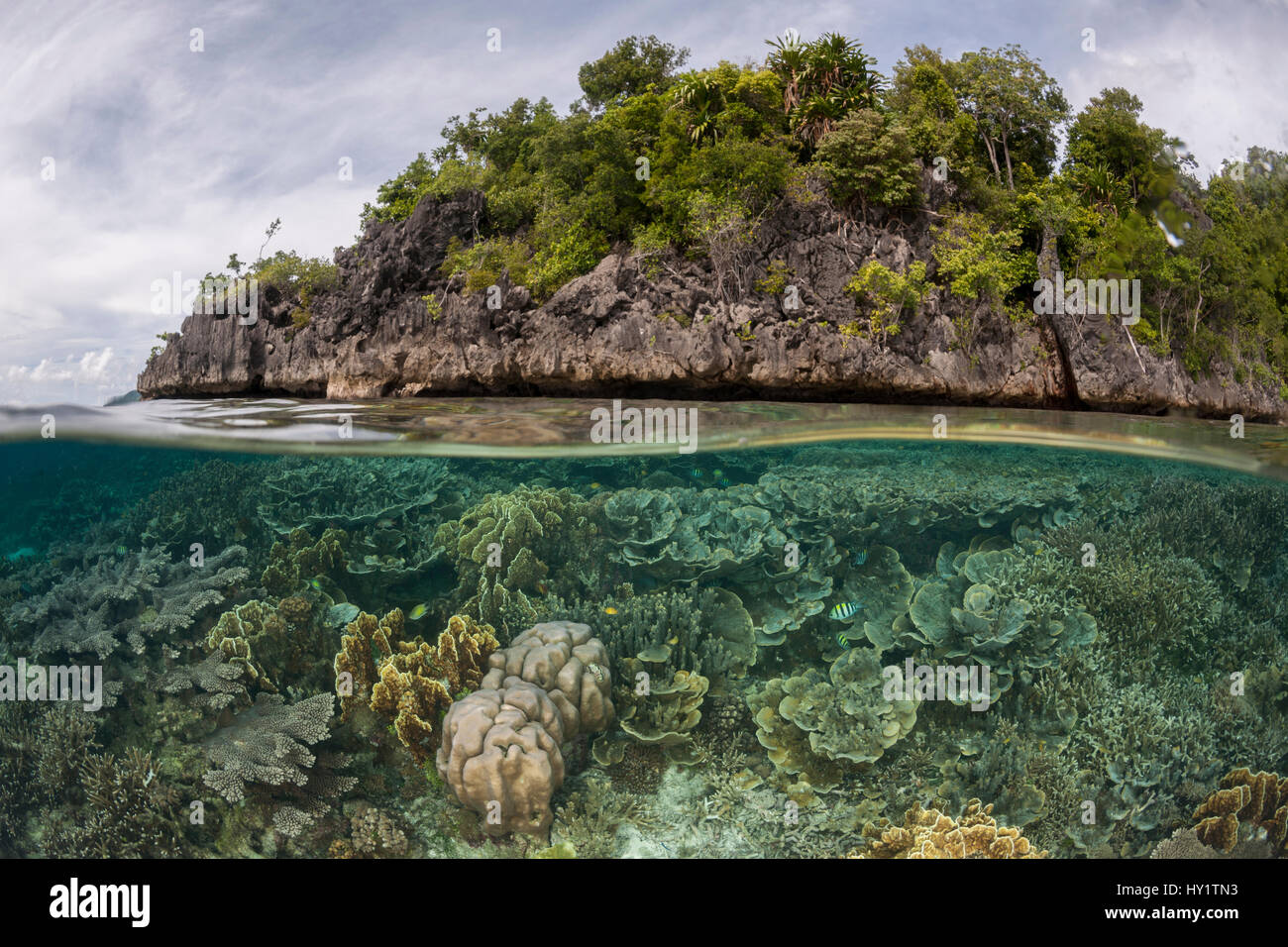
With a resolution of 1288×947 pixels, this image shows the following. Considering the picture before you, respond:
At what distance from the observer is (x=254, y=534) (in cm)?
757

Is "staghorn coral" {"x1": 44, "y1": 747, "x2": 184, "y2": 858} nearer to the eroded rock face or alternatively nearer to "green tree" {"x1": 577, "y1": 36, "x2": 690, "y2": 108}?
the eroded rock face

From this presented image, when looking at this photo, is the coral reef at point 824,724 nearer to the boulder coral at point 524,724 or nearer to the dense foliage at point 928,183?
the boulder coral at point 524,724

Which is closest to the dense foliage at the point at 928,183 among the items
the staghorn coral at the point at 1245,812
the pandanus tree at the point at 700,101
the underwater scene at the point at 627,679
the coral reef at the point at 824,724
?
the pandanus tree at the point at 700,101

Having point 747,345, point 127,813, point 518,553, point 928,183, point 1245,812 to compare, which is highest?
point 928,183

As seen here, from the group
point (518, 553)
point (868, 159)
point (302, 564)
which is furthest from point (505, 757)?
point (868, 159)

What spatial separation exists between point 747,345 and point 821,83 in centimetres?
493

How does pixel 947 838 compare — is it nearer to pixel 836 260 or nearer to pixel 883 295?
pixel 883 295

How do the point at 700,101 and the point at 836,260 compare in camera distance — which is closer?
the point at 836,260

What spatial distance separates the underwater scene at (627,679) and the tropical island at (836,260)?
7.18 feet

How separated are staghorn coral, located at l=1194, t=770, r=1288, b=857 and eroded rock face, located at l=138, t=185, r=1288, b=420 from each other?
197 inches

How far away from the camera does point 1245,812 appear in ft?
22.1

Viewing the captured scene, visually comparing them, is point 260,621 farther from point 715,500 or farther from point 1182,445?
point 1182,445

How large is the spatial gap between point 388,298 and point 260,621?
20.1 ft
